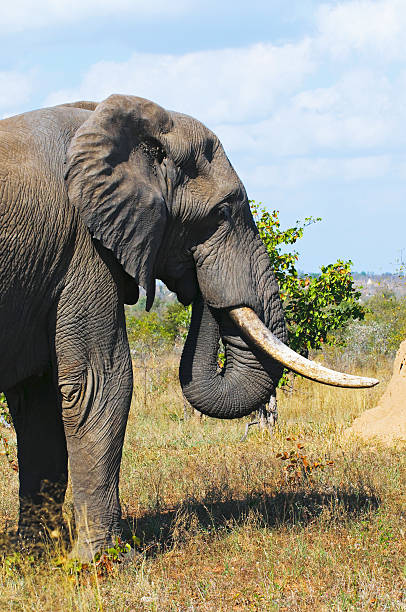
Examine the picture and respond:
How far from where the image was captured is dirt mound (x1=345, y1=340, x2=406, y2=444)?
9359 mm

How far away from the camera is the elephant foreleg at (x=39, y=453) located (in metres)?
5.73

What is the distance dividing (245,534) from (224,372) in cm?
122

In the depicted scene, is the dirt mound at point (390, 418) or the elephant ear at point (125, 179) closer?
the elephant ear at point (125, 179)

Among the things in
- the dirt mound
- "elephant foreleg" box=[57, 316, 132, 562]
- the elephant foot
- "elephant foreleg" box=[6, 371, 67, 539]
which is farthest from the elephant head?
the dirt mound

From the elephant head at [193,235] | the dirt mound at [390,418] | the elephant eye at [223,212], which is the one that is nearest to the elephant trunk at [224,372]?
the elephant head at [193,235]

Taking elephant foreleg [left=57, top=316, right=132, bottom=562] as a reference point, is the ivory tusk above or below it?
above

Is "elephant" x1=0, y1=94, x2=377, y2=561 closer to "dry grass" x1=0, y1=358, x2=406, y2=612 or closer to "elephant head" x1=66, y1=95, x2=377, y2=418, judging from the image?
"elephant head" x1=66, y1=95, x2=377, y2=418

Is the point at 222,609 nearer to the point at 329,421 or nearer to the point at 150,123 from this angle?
the point at 150,123

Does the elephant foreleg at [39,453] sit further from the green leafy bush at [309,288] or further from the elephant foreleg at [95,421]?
the green leafy bush at [309,288]

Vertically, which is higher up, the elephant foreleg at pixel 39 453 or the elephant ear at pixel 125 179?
the elephant ear at pixel 125 179

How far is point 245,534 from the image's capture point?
19.7 ft

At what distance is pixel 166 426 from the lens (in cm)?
1153

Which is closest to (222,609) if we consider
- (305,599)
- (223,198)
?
(305,599)

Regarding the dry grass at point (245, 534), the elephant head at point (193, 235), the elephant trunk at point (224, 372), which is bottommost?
the dry grass at point (245, 534)
